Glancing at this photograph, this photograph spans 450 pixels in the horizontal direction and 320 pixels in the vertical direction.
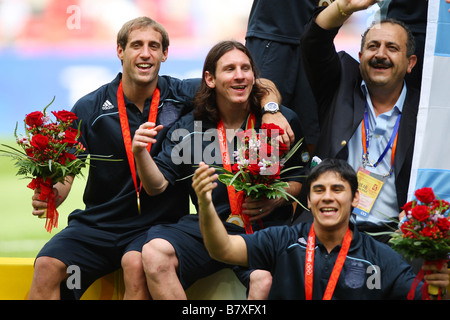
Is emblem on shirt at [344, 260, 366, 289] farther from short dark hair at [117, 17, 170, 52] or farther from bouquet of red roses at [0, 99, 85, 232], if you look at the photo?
short dark hair at [117, 17, 170, 52]

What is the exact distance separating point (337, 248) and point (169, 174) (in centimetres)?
135

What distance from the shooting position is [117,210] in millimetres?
5191

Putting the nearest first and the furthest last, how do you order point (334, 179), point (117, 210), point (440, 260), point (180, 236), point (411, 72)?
1. point (440, 260)
2. point (334, 179)
3. point (180, 236)
4. point (117, 210)
5. point (411, 72)

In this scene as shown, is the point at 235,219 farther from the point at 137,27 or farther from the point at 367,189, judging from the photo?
the point at 137,27

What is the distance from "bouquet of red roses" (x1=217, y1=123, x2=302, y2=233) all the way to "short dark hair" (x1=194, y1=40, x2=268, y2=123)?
55 cm

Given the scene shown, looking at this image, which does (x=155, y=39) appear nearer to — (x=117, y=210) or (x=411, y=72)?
(x=117, y=210)

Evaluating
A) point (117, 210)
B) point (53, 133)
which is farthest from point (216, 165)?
point (53, 133)

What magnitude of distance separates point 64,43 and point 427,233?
1138cm

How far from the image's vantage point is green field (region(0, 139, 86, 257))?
32.7 feet

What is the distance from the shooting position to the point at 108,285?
512cm

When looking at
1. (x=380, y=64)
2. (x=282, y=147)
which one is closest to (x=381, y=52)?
(x=380, y=64)

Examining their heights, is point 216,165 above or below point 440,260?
above

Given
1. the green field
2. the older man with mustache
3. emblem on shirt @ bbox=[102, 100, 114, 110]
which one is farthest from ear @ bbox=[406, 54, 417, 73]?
the green field

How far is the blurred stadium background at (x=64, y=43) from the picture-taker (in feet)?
40.9
